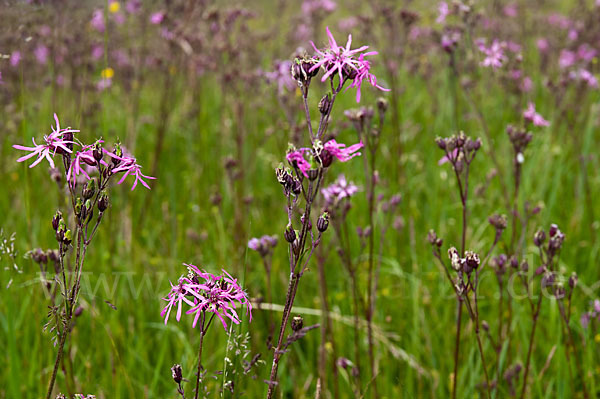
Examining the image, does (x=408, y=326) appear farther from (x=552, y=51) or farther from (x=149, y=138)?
(x=552, y=51)

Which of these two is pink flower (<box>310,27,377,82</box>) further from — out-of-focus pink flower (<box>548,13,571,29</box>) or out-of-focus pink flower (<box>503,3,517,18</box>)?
out-of-focus pink flower (<box>503,3,517,18</box>)

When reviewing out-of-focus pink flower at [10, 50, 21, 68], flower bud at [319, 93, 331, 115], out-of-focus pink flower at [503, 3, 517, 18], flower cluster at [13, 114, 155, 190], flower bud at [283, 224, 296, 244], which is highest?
out-of-focus pink flower at [503, 3, 517, 18]

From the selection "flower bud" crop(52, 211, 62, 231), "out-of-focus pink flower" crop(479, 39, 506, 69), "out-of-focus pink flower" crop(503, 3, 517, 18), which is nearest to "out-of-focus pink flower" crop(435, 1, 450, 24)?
"out-of-focus pink flower" crop(479, 39, 506, 69)

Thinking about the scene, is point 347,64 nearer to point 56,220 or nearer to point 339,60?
point 339,60

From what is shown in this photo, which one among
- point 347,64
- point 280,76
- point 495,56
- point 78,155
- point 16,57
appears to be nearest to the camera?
point 78,155

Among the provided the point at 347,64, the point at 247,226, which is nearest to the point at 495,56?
the point at 247,226

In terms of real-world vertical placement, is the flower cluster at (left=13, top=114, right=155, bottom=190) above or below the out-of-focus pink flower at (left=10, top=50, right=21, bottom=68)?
below

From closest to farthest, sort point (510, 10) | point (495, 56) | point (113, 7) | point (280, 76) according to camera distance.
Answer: point (280, 76)
point (495, 56)
point (113, 7)
point (510, 10)

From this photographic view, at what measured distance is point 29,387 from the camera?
219 cm

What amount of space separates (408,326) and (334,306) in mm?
425

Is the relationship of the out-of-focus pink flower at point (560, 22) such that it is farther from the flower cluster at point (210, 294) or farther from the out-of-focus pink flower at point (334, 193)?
the flower cluster at point (210, 294)

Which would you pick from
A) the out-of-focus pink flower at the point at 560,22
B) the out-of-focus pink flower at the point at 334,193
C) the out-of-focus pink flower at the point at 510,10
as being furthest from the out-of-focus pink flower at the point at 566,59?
the out-of-focus pink flower at the point at 334,193

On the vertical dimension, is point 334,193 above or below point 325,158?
above

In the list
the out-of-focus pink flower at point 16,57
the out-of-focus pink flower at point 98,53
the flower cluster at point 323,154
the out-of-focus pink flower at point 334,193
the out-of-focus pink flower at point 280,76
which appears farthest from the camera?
the out-of-focus pink flower at point 98,53
